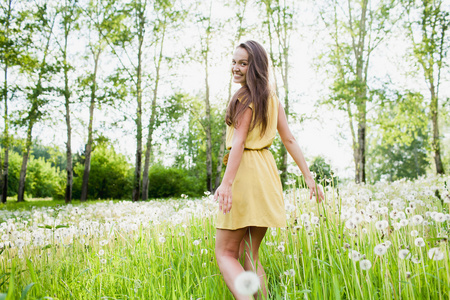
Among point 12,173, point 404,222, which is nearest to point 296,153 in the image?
Answer: point 404,222

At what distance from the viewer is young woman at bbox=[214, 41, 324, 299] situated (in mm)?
2270

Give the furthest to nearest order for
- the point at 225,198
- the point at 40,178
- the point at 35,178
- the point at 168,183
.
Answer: the point at 40,178 < the point at 35,178 < the point at 168,183 < the point at 225,198

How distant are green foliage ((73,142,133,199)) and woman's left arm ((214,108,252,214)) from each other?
2475 cm

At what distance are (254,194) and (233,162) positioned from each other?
27 cm

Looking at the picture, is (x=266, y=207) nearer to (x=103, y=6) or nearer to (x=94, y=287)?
(x=94, y=287)

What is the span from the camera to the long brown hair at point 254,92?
2385 mm

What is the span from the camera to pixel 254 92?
2.42 m

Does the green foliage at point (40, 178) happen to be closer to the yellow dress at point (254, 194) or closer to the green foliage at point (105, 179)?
the green foliage at point (105, 179)

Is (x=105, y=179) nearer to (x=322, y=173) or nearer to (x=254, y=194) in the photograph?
(x=322, y=173)

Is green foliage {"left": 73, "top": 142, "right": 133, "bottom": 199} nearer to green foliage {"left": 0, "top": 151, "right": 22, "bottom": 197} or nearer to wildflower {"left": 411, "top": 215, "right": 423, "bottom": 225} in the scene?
green foliage {"left": 0, "top": 151, "right": 22, "bottom": 197}

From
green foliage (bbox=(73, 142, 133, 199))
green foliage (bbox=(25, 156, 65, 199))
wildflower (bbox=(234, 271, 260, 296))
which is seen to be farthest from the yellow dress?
green foliage (bbox=(25, 156, 65, 199))

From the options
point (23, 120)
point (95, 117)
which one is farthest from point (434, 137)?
point (23, 120)

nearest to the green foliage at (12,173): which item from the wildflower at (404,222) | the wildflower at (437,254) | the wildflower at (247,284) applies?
the wildflower at (247,284)

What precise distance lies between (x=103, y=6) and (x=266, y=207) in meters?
16.8
